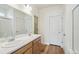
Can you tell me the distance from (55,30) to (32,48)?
0.46 meters

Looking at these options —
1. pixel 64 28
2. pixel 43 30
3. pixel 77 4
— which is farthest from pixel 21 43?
pixel 77 4

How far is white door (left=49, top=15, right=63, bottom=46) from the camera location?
1.60 metres

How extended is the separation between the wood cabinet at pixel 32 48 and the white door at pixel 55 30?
210 mm

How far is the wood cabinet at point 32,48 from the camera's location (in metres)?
1.52

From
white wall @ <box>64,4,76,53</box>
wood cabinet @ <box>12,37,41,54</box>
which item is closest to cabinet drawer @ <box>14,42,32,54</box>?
wood cabinet @ <box>12,37,41,54</box>

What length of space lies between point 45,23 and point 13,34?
1.93 ft

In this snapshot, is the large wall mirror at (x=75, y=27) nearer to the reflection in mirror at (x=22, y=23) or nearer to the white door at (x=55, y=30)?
the white door at (x=55, y=30)

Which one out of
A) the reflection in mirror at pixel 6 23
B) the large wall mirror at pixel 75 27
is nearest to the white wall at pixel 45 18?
the large wall mirror at pixel 75 27

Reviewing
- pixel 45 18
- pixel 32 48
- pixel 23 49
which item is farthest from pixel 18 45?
pixel 45 18

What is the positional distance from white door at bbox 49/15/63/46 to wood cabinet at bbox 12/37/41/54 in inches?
8.3

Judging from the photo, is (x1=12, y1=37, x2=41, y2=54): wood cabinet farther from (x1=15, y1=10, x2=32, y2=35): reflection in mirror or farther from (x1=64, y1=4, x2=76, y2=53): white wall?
(x1=64, y1=4, x2=76, y2=53): white wall

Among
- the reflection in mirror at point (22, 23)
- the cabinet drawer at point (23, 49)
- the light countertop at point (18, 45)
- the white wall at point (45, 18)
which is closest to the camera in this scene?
the light countertop at point (18, 45)

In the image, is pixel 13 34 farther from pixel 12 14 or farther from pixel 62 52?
pixel 62 52
